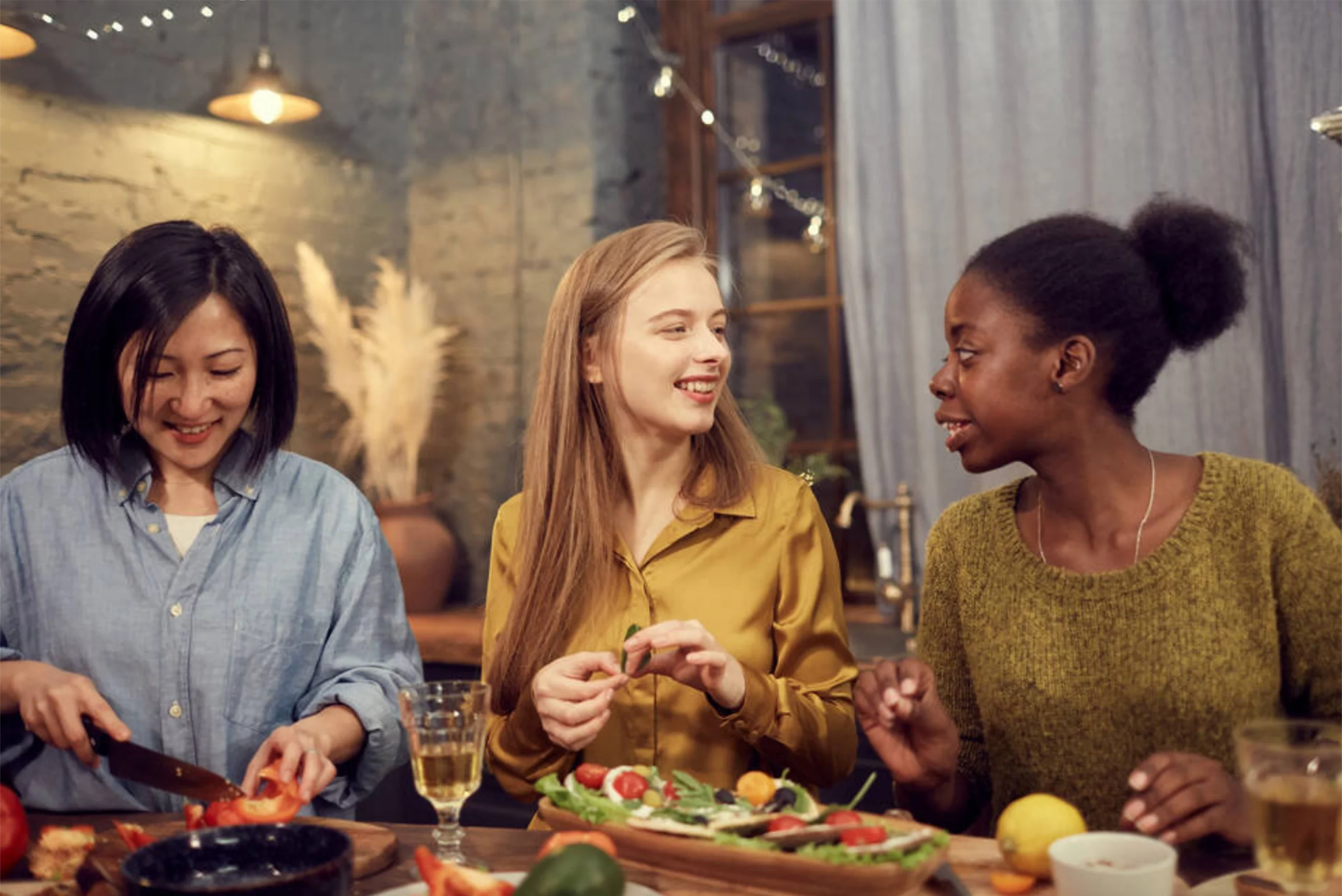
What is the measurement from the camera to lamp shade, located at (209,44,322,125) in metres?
3.86

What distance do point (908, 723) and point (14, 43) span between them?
2.77 metres

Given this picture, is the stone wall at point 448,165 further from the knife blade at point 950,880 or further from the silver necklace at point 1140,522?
the knife blade at point 950,880

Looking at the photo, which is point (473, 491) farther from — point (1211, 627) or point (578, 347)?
point (1211, 627)

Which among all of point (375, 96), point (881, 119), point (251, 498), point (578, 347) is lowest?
point (251, 498)

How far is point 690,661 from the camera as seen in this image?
1.62 meters

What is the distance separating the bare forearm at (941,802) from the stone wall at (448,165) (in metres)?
2.62

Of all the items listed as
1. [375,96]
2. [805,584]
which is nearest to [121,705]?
[805,584]

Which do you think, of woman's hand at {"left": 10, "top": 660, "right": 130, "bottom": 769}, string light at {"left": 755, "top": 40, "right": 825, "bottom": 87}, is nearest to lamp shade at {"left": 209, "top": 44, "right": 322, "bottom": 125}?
string light at {"left": 755, "top": 40, "right": 825, "bottom": 87}

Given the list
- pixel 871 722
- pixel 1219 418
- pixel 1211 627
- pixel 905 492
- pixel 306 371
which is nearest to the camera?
pixel 871 722

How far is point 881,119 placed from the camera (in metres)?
3.76

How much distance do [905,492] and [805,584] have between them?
1.77 meters

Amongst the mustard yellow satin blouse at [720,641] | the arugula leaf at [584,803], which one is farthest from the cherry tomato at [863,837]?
the mustard yellow satin blouse at [720,641]

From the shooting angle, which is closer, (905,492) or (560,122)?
(905,492)

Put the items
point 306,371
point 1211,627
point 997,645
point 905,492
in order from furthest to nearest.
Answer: point 306,371, point 905,492, point 997,645, point 1211,627
